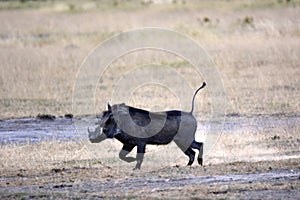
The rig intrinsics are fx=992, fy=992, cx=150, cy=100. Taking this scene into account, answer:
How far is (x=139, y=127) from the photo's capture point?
12.5 m

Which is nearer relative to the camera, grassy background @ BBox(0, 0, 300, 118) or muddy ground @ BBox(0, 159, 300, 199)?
muddy ground @ BBox(0, 159, 300, 199)

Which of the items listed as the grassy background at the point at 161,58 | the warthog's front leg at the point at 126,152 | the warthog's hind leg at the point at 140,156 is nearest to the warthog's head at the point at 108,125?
the warthog's front leg at the point at 126,152

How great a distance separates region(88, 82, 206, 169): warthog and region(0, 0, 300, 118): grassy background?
537 cm

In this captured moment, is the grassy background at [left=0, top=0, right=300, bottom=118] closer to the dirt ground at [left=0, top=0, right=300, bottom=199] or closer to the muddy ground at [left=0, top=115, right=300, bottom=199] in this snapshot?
the dirt ground at [left=0, top=0, right=300, bottom=199]

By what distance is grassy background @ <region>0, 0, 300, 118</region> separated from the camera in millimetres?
19672

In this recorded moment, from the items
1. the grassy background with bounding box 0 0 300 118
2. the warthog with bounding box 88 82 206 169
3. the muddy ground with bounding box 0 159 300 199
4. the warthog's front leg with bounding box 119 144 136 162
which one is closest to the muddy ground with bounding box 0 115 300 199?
the muddy ground with bounding box 0 159 300 199

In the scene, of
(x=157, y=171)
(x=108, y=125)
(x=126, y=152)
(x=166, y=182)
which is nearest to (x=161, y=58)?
(x=126, y=152)

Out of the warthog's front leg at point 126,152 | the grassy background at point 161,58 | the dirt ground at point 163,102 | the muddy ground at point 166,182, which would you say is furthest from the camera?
the grassy background at point 161,58

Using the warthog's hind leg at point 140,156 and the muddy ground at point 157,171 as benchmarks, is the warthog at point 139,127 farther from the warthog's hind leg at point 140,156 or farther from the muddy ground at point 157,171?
the muddy ground at point 157,171

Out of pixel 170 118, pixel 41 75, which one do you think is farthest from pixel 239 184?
pixel 41 75

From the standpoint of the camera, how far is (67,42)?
31.0 meters

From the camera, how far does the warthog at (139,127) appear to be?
12.4m

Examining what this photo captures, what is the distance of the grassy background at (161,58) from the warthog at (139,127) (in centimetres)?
537

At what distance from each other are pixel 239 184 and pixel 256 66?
14056mm
